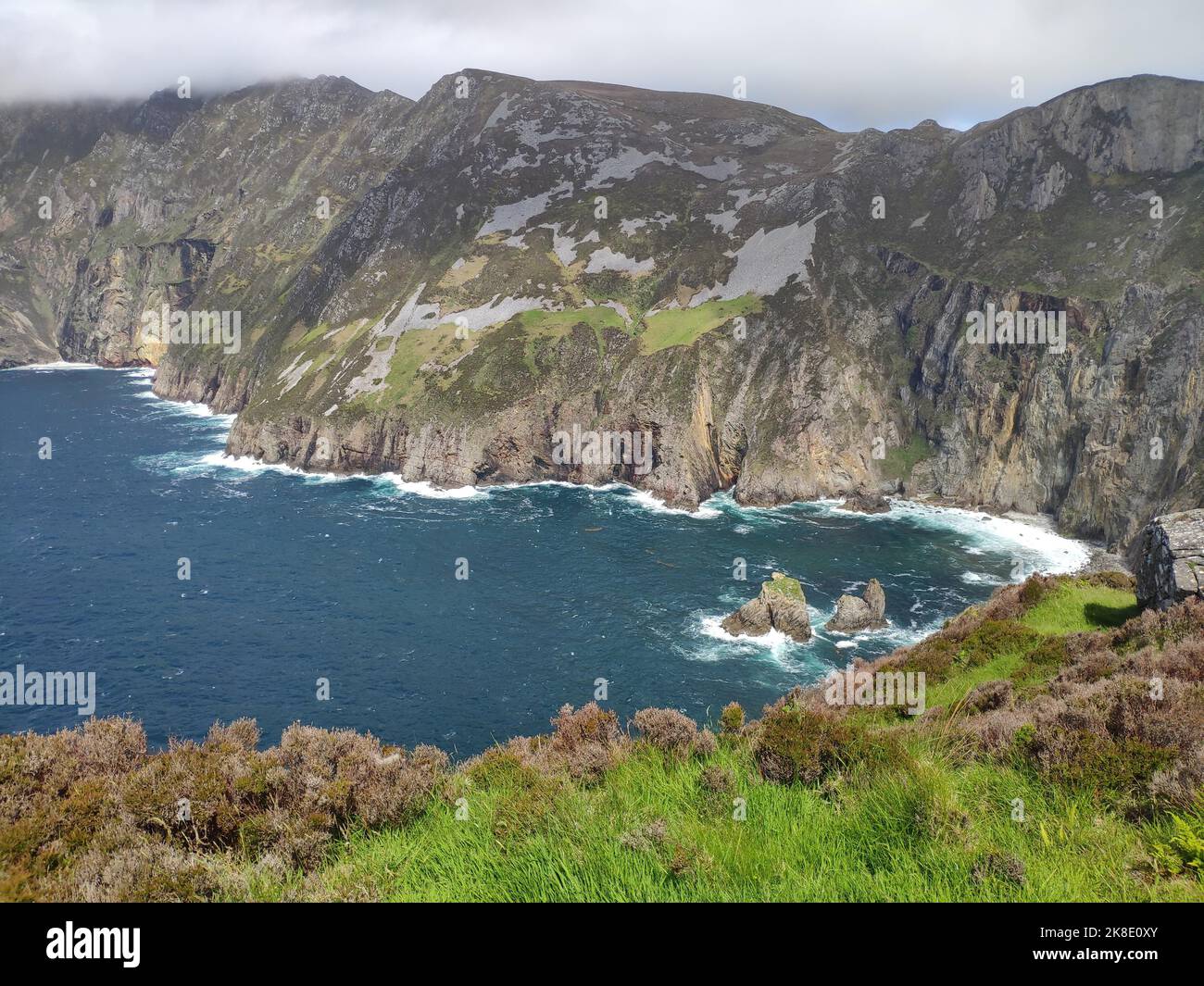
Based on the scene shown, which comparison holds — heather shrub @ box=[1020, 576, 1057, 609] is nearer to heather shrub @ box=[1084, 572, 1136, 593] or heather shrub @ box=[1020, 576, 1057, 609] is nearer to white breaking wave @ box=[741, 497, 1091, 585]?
heather shrub @ box=[1084, 572, 1136, 593]

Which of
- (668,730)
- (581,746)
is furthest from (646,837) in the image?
(581,746)

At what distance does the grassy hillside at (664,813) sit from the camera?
6.69 meters

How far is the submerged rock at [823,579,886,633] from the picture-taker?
58.3 m

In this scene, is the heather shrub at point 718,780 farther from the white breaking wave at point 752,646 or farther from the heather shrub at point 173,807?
the white breaking wave at point 752,646

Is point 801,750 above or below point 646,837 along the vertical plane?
below

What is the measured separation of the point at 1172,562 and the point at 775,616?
125 ft

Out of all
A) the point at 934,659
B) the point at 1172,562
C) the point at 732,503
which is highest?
the point at 1172,562

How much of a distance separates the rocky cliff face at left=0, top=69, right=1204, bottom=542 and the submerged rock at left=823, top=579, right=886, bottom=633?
31499 millimetres

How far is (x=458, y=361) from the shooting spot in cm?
11731

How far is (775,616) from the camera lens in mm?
58469

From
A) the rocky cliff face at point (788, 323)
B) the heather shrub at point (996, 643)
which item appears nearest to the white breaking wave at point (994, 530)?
the rocky cliff face at point (788, 323)
